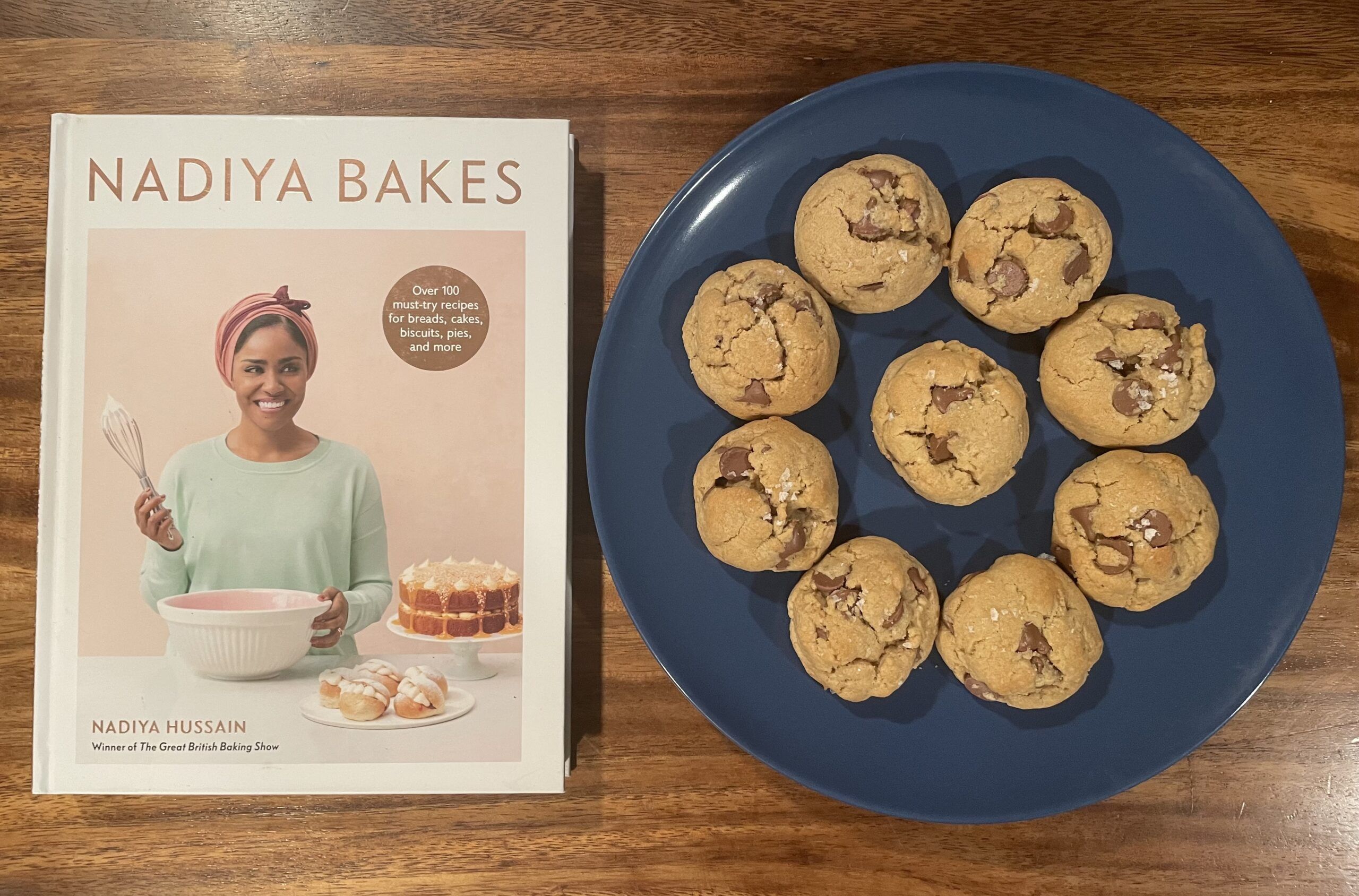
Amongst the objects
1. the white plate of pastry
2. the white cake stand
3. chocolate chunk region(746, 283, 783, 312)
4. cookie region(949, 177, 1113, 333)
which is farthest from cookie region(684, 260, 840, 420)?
the white plate of pastry

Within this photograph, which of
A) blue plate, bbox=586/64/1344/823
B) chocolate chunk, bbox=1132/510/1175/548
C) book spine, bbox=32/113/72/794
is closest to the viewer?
chocolate chunk, bbox=1132/510/1175/548

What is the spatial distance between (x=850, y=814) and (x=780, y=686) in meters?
0.29

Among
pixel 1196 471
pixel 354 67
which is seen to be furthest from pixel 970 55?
pixel 354 67

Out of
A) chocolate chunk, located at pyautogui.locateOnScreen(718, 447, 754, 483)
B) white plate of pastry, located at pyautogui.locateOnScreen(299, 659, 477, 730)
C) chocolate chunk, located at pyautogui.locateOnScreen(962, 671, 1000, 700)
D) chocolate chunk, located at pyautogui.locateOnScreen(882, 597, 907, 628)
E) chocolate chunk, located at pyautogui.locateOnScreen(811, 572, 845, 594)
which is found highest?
chocolate chunk, located at pyautogui.locateOnScreen(718, 447, 754, 483)

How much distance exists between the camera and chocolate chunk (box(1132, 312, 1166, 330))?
42.0 inches

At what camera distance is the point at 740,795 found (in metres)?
1.28

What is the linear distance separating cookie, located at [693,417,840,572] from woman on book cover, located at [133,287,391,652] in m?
0.58

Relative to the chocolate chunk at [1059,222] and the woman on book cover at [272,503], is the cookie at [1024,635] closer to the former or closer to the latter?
the chocolate chunk at [1059,222]

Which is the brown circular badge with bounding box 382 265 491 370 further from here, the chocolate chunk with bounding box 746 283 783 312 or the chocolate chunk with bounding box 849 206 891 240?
the chocolate chunk with bounding box 849 206 891 240

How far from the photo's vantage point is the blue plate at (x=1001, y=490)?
116cm

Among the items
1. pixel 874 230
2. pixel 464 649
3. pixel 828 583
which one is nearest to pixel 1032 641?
pixel 828 583

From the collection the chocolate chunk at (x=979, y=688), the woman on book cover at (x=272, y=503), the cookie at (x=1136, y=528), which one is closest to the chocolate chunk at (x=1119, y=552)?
the cookie at (x=1136, y=528)

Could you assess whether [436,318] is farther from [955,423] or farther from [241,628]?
[955,423]

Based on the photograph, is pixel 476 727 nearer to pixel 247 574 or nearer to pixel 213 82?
pixel 247 574
